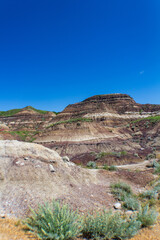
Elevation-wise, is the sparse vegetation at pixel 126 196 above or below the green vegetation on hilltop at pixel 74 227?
below

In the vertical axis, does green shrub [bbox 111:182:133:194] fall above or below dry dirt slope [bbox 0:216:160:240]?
below

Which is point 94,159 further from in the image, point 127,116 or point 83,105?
point 83,105

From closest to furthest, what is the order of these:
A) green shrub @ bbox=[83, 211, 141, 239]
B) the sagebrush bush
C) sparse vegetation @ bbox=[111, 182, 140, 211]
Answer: green shrub @ bbox=[83, 211, 141, 239] < sparse vegetation @ bbox=[111, 182, 140, 211] < the sagebrush bush

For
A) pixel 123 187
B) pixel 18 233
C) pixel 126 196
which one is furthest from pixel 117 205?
pixel 18 233

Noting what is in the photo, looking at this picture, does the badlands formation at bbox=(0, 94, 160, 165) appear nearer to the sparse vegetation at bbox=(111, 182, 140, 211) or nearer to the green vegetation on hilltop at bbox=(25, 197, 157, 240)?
the sparse vegetation at bbox=(111, 182, 140, 211)

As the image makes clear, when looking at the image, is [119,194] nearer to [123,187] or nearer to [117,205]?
[123,187]

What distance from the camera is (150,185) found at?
33.9 feet

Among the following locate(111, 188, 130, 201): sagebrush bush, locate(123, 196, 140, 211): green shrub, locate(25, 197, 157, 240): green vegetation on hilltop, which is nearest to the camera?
locate(25, 197, 157, 240): green vegetation on hilltop

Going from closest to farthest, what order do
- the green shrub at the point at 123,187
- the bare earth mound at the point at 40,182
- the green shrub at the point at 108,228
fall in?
the green shrub at the point at 108,228 < the bare earth mound at the point at 40,182 < the green shrub at the point at 123,187

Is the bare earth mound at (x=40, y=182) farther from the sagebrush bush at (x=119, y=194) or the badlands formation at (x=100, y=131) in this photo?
the badlands formation at (x=100, y=131)

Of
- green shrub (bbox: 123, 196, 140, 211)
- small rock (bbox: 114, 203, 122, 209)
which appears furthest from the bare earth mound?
green shrub (bbox: 123, 196, 140, 211)

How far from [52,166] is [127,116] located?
5572 cm

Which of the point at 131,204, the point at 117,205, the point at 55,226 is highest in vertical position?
the point at 55,226

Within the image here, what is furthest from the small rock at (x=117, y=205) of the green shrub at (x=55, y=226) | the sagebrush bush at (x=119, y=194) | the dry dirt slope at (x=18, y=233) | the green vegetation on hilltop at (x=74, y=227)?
the green shrub at (x=55, y=226)
